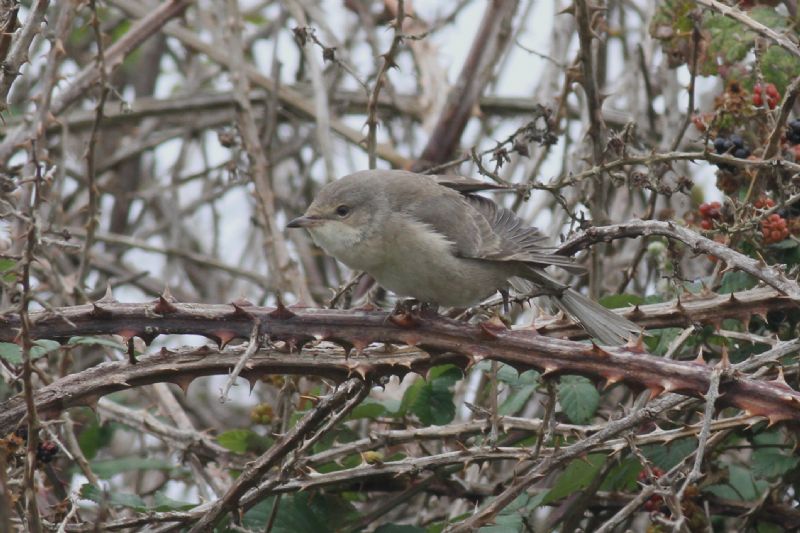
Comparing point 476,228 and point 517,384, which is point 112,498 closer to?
point 517,384

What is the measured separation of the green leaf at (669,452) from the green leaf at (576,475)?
0.26 metres

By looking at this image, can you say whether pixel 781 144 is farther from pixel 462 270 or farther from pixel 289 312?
pixel 289 312

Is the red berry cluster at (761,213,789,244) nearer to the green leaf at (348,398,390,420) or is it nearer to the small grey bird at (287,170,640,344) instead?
the small grey bird at (287,170,640,344)

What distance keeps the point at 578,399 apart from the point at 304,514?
1.00 meters

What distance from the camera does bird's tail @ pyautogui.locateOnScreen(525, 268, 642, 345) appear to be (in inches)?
138

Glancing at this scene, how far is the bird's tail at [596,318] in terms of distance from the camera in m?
3.51

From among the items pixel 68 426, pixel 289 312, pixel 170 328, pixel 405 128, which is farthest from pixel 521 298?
pixel 405 128

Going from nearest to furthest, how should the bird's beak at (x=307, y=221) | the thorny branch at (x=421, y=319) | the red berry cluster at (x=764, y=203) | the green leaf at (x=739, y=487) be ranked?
the thorny branch at (x=421, y=319)
the red berry cluster at (x=764, y=203)
the green leaf at (x=739, y=487)
the bird's beak at (x=307, y=221)

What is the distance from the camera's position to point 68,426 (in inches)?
156

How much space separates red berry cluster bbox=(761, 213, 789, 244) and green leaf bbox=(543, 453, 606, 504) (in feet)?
2.94

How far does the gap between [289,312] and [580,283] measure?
8.08ft

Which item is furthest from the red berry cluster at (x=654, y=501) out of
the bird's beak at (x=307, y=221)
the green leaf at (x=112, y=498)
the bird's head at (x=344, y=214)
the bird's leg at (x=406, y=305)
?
the green leaf at (x=112, y=498)

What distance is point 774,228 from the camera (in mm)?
3654

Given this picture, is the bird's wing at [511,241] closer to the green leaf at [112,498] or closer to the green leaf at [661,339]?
the green leaf at [661,339]
